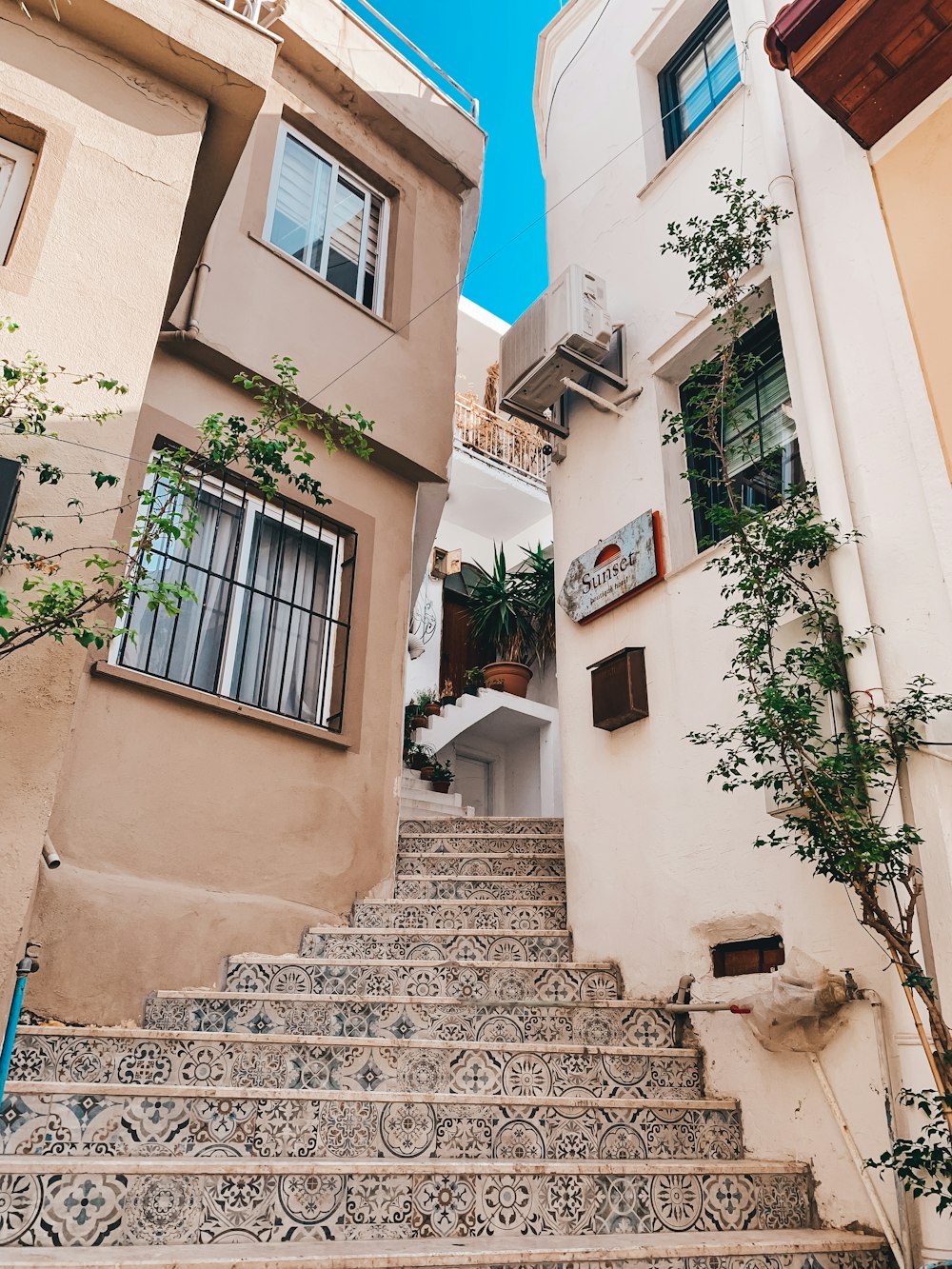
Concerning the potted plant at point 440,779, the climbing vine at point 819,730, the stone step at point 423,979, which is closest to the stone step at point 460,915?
the stone step at point 423,979

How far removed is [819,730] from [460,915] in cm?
226

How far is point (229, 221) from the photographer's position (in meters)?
5.88

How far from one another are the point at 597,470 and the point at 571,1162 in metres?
3.87

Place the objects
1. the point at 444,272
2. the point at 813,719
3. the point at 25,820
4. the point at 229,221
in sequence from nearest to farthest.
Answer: the point at 25,820 → the point at 813,719 → the point at 229,221 → the point at 444,272

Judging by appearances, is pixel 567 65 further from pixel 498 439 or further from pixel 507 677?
pixel 498 439

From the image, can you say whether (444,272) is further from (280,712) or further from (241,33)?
(280,712)

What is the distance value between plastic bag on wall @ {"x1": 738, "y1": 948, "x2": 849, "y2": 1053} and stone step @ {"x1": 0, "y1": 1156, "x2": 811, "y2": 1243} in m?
0.44

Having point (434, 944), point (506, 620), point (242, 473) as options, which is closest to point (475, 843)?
point (434, 944)

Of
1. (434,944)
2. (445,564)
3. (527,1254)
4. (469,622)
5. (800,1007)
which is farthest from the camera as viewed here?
(445,564)

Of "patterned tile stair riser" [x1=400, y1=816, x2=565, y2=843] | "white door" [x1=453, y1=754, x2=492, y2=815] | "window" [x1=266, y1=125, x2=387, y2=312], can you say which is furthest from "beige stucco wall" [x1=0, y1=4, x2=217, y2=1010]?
"white door" [x1=453, y1=754, x2=492, y2=815]

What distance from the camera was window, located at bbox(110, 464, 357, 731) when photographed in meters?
5.12

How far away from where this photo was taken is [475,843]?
5.74 metres

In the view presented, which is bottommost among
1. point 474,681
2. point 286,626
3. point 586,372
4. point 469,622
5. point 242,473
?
point 286,626

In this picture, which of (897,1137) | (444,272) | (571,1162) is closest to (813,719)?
(897,1137)
